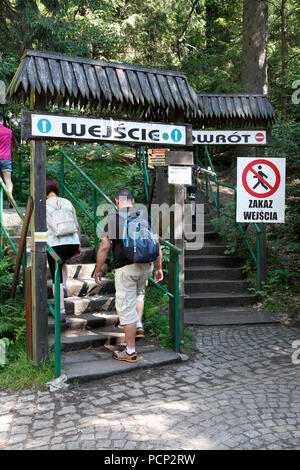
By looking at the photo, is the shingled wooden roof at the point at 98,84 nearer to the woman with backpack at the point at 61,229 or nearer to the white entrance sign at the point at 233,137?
the woman with backpack at the point at 61,229

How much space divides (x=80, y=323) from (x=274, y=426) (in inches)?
97.4

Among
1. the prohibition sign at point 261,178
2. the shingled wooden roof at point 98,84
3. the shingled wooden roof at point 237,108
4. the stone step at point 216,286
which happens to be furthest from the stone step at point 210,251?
the shingled wooden roof at point 98,84

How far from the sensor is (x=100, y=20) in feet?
40.5

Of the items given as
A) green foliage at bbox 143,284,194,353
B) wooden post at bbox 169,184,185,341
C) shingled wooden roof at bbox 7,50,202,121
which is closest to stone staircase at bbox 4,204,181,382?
green foliage at bbox 143,284,194,353

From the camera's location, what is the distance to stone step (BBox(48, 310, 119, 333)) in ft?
16.6

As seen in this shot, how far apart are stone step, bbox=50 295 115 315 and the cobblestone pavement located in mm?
1217

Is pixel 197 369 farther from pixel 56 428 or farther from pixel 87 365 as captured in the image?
pixel 56 428

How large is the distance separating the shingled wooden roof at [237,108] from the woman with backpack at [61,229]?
9.27 feet

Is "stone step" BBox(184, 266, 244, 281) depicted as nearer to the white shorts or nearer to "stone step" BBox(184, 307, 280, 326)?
"stone step" BBox(184, 307, 280, 326)

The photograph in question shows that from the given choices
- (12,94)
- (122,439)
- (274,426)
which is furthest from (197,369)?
(12,94)

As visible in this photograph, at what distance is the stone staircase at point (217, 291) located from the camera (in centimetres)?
637

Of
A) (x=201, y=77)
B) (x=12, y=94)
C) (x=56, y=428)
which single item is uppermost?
(x=201, y=77)

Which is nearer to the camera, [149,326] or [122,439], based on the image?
[122,439]

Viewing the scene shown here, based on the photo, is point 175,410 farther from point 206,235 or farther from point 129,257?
point 206,235
